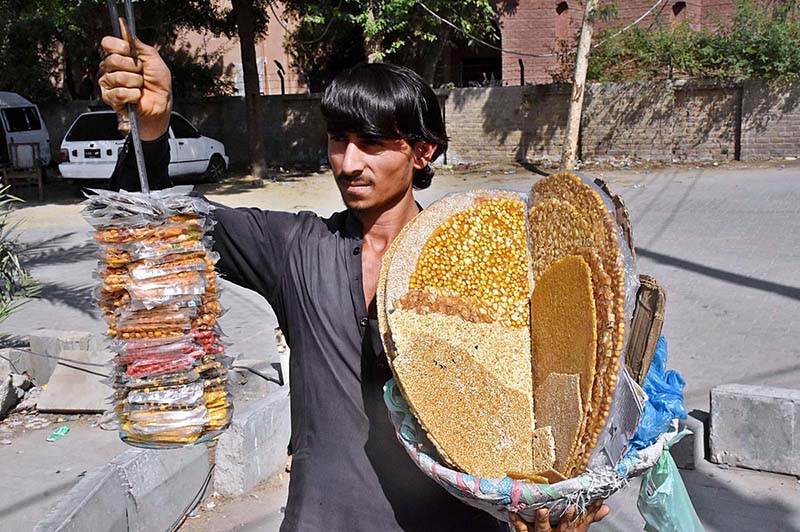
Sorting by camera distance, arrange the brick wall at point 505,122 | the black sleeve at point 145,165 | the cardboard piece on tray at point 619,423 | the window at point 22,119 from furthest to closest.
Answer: the window at point 22,119
the brick wall at point 505,122
the black sleeve at point 145,165
the cardboard piece on tray at point 619,423

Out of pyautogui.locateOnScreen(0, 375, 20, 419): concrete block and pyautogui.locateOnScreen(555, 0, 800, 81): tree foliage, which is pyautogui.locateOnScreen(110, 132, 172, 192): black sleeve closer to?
pyautogui.locateOnScreen(0, 375, 20, 419): concrete block

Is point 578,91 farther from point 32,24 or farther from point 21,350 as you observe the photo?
point 32,24

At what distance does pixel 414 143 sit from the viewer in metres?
1.74

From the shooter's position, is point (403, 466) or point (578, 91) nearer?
point (403, 466)

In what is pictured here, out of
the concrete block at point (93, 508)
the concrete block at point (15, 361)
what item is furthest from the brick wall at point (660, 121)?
the concrete block at point (93, 508)

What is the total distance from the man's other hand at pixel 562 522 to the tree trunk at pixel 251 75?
15069 millimetres

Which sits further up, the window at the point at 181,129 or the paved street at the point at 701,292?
the window at the point at 181,129

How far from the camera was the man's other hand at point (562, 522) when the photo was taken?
132 centimetres

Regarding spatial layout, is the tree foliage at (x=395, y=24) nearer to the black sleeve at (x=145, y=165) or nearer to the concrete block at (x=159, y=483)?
the concrete block at (x=159, y=483)

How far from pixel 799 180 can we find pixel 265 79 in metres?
17.1

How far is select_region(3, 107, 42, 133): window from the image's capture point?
695 inches

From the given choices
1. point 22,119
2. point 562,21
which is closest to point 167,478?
point 22,119

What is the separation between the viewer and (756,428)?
4039 mm

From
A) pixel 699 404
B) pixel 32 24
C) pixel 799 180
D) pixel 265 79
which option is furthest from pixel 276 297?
pixel 265 79
